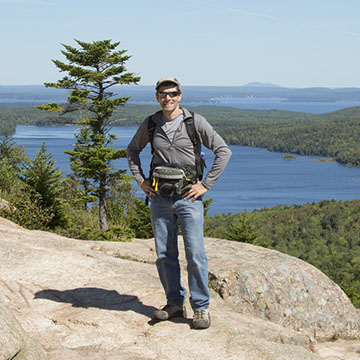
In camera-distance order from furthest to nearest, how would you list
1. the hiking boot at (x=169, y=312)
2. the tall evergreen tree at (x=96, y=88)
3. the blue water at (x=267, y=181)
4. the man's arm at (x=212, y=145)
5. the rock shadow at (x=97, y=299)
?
the blue water at (x=267, y=181), the tall evergreen tree at (x=96, y=88), the rock shadow at (x=97, y=299), the hiking boot at (x=169, y=312), the man's arm at (x=212, y=145)

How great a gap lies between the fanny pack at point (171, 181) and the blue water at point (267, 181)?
84.2 m

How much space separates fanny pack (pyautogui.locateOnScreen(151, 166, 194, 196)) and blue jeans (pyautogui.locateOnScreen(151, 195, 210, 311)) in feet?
0.30

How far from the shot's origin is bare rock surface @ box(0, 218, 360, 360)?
5102 millimetres

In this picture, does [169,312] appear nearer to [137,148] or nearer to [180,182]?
[180,182]

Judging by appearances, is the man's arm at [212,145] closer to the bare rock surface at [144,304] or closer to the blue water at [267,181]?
the bare rock surface at [144,304]

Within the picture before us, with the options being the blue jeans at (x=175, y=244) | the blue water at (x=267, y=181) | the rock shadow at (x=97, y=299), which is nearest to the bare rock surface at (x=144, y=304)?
the rock shadow at (x=97, y=299)

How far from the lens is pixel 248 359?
4.83 meters

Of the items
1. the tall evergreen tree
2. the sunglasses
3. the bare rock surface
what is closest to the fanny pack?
the sunglasses

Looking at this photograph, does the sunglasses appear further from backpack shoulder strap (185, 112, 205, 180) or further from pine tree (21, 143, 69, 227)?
pine tree (21, 143, 69, 227)

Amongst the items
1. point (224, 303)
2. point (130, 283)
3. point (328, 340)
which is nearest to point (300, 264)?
point (328, 340)

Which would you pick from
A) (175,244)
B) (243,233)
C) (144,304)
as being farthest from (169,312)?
(243,233)

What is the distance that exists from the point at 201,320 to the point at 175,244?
858 millimetres

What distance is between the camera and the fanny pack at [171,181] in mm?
5266

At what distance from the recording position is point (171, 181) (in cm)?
530
